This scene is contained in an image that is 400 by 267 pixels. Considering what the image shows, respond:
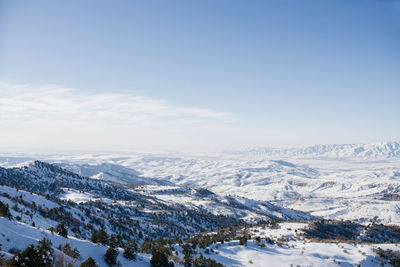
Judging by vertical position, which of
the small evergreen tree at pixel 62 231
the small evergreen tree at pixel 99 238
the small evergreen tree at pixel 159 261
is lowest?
the small evergreen tree at pixel 159 261

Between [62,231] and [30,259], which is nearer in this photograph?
[30,259]

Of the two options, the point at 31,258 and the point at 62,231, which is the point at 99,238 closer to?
the point at 62,231

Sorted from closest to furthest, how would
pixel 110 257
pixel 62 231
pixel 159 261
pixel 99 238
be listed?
pixel 110 257, pixel 159 261, pixel 62 231, pixel 99 238

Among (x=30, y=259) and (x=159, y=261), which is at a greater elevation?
(x=30, y=259)

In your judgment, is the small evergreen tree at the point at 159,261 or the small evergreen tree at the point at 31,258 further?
the small evergreen tree at the point at 159,261

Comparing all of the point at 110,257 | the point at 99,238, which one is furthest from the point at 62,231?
the point at 110,257

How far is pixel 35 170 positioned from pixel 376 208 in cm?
20217

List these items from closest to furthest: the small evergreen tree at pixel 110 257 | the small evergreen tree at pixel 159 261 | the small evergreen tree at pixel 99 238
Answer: the small evergreen tree at pixel 110 257, the small evergreen tree at pixel 159 261, the small evergreen tree at pixel 99 238

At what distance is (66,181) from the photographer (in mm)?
101875

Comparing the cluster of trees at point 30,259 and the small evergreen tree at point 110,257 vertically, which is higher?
the cluster of trees at point 30,259

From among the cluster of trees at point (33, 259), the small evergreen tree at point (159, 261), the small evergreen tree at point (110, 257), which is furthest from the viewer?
the small evergreen tree at point (159, 261)

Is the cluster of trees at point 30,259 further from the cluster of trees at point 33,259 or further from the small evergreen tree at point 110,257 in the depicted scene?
the small evergreen tree at point 110,257

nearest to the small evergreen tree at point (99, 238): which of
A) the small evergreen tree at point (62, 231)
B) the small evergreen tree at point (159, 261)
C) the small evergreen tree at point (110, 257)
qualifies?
the small evergreen tree at point (62, 231)

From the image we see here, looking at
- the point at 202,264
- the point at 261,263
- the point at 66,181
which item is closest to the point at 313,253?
the point at 261,263
